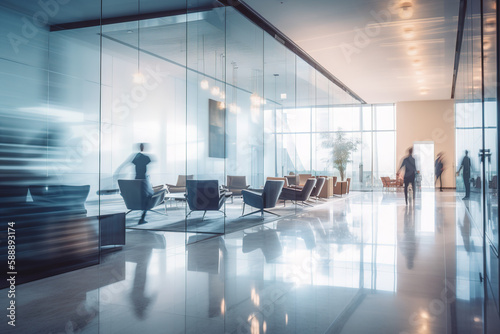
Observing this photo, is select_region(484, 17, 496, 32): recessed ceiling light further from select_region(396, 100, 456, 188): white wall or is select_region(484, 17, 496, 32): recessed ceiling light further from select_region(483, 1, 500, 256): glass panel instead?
select_region(396, 100, 456, 188): white wall

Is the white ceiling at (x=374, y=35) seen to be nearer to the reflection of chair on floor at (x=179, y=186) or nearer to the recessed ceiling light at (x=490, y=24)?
the reflection of chair on floor at (x=179, y=186)

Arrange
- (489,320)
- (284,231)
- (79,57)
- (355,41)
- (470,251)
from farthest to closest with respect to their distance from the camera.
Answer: (355,41) < (284,231) < (470,251) < (79,57) < (489,320)

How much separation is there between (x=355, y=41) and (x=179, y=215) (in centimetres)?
622

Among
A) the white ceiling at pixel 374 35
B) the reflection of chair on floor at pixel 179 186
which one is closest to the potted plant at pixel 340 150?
the white ceiling at pixel 374 35

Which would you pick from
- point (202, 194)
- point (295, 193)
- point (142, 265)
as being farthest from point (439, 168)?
point (142, 265)

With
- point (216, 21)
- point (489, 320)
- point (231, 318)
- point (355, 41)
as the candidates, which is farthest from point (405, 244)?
point (355, 41)

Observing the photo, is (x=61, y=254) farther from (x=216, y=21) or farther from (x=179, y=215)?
(x=216, y=21)

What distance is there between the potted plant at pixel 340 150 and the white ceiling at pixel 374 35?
Result: 2224mm

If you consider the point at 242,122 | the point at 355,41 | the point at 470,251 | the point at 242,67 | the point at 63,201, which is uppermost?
the point at 355,41

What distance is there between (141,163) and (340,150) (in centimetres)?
990

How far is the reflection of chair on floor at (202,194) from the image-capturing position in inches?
254

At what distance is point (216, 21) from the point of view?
21.5 feet

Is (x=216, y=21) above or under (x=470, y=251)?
above

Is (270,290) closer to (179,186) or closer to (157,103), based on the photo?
(179,186)
